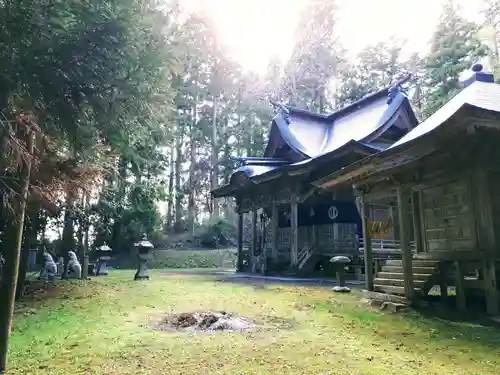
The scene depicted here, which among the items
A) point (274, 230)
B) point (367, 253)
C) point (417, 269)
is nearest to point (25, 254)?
point (367, 253)

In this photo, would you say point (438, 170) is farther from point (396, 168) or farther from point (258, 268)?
point (258, 268)

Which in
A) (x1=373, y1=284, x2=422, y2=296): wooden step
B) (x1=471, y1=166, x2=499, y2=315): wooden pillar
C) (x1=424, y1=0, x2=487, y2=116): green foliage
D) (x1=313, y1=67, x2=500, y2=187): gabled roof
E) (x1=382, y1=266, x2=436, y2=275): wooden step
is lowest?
(x1=373, y1=284, x2=422, y2=296): wooden step

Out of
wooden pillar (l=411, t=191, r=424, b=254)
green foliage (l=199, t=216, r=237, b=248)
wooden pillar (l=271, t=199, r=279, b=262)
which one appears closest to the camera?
wooden pillar (l=411, t=191, r=424, b=254)

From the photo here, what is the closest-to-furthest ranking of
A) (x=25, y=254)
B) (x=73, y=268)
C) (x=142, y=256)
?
(x=25, y=254) → (x=73, y=268) → (x=142, y=256)

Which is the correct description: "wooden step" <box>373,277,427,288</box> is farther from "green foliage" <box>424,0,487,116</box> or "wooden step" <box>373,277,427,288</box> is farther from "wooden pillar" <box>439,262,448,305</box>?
"green foliage" <box>424,0,487,116</box>

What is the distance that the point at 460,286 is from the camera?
810 cm

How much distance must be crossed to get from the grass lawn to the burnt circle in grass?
357 mm

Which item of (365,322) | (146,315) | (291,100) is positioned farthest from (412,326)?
(291,100)

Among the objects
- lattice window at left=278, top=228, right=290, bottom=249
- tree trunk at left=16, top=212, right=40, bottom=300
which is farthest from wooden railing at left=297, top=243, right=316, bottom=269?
tree trunk at left=16, top=212, right=40, bottom=300

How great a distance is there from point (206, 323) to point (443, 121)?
5.41 m

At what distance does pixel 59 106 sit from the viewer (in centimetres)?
499

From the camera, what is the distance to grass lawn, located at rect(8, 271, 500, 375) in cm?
456

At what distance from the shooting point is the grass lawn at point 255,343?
456 cm

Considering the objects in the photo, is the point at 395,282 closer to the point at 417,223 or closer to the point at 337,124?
the point at 417,223
